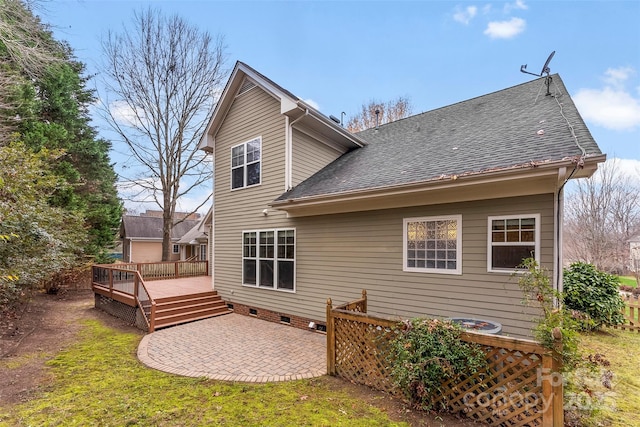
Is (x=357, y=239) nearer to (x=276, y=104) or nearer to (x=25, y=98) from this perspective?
(x=276, y=104)

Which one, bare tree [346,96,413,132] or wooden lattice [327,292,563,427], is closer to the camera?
wooden lattice [327,292,563,427]

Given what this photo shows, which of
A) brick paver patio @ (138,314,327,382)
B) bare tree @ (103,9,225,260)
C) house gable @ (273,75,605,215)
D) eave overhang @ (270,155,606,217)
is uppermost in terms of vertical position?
bare tree @ (103,9,225,260)

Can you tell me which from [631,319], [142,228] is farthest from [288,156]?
[142,228]

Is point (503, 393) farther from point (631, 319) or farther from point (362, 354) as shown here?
point (631, 319)

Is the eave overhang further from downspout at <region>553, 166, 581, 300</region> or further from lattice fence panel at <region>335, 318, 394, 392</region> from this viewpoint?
lattice fence panel at <region>335, 318, 394, 392</region>

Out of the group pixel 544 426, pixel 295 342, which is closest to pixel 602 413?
pixel 544 426

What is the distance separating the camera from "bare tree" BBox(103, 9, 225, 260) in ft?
49.1

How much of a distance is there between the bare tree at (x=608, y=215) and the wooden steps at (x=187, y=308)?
685 inches

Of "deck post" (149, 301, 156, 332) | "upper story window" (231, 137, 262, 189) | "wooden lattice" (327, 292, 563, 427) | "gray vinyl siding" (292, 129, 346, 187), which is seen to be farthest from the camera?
"upper story window" (231, 137, 262, 189)

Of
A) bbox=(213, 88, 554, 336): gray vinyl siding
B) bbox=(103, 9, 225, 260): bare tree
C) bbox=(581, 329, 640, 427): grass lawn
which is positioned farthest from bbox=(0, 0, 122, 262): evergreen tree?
bbox=(581, 329, 640, 427): grass lawn

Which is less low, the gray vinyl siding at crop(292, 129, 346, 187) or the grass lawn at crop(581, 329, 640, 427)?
the gray vinyl siding at crop(292, 129, 346, 187)

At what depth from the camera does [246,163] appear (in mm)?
9367

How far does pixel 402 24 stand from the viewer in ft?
35.8

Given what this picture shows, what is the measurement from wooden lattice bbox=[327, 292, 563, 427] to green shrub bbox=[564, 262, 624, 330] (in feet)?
19.6
